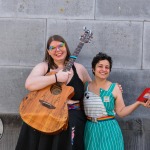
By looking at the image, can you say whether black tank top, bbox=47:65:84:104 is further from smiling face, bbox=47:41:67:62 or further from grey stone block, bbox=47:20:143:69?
grey stone block, bbox=47:20:143:69

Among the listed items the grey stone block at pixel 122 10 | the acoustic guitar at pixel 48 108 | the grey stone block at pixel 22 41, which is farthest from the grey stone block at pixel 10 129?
the grey stone block at pixel 122 10

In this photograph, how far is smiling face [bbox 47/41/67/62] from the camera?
3.41 meters

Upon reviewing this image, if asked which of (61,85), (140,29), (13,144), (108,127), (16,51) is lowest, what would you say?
(13,144)

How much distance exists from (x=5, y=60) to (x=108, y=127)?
1.63 meters

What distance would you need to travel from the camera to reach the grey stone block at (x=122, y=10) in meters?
3.92

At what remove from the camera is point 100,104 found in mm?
3383

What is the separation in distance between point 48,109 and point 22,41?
129 centimetres

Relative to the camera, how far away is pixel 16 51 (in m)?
4.13

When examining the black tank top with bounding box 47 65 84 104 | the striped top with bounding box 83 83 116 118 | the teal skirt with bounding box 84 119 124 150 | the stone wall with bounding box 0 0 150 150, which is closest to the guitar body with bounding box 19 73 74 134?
the black tank top with bounding box 47 65 84 104

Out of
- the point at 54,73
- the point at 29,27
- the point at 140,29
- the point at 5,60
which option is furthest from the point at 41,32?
the point at 140,29

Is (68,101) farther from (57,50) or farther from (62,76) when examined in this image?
(57,50)

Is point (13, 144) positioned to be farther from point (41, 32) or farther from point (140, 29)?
point (140, 29)

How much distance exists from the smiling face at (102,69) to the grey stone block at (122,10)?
2.55 feet

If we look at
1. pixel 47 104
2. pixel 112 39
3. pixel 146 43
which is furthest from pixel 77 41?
pixel 47 104
